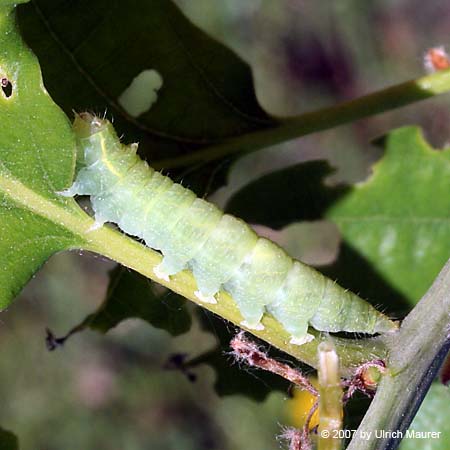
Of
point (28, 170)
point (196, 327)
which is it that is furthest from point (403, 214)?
point (196, 327)

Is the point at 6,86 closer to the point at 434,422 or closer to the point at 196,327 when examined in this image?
the point at 434,422

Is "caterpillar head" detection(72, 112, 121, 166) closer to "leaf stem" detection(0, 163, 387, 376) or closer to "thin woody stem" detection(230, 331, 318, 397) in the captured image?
"leaf stem" detection(0, 163, 387, 376)

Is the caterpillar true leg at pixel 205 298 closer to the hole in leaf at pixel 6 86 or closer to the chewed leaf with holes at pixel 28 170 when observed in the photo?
the chewed leaf with holes at pixel 28 170

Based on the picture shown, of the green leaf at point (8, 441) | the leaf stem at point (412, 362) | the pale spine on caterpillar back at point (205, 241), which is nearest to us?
the leaf stem at point (412, 362)

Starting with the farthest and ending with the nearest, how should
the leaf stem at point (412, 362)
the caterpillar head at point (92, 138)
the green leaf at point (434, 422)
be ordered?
the green leaf at point (434, 422) < the caterpillar head at point (92, 138) < the leaf stem at point (412, 362)

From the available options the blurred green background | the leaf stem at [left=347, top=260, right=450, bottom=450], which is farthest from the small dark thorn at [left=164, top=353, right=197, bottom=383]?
the blurred green background

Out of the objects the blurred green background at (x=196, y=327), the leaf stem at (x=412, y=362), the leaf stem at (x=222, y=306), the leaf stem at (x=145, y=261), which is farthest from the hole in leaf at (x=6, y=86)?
the blurred green background at (x=196, y=327)

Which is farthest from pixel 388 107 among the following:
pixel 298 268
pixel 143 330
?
pixel 143 330
